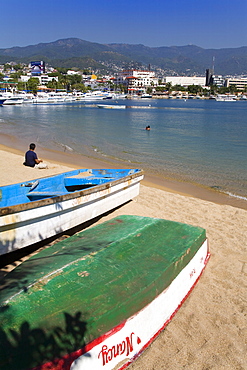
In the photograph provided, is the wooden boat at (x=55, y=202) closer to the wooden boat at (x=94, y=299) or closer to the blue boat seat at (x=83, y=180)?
the blue boat seat at (x=83, y=180)

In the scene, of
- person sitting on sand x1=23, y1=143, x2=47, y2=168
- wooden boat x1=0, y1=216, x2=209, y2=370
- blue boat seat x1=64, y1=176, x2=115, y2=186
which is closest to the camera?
wooden boat x1=0, y1=216, x2=209, y2=370

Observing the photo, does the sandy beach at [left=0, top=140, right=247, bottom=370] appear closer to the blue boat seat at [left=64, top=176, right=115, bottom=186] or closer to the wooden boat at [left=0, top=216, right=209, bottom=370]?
the wooden boat at [left=0, top=216, right=209, bottom=370]

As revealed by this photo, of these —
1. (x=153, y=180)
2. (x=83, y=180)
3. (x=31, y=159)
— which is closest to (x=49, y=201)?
(x=83, y=180)

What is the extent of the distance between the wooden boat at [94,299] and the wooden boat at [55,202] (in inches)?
39.1

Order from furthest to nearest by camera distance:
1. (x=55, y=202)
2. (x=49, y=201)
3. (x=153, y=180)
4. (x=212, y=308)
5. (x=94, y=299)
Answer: (x=153, y=180) → (x=55, y=202) → (x=49, y=201) → (x=212, y=308) → (x=94, y=299)

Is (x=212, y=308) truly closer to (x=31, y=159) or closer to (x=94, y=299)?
(x=94, y=299)

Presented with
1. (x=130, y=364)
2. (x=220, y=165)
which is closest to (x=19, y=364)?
(x=130, y=364)

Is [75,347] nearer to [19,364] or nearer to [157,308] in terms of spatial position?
[19,364]

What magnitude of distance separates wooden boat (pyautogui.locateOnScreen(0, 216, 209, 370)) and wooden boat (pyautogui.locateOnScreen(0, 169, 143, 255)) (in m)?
0.99

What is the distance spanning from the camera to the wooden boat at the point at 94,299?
11.2 ft

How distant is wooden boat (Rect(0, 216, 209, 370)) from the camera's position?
3.42 metres

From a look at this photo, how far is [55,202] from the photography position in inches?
263

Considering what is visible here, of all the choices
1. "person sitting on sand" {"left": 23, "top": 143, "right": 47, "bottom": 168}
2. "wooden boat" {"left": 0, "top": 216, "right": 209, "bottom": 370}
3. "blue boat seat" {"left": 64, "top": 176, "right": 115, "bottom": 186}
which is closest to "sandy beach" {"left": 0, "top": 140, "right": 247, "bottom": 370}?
"wooden boat" {"left": 0, "top": 216, "right": 209, "bottom": 370}

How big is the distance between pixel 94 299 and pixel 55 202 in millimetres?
3100
